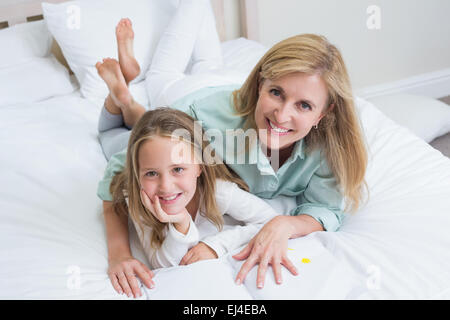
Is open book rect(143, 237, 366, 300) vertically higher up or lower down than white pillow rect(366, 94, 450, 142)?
higher up

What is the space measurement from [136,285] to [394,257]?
506 mm

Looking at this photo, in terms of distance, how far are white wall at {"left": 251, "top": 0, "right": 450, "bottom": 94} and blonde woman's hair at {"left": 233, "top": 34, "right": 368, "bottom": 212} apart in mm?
1163

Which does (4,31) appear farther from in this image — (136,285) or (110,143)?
(136,285)

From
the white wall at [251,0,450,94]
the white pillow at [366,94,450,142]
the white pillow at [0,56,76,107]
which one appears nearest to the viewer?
the white pillow at [0,56,76,107]

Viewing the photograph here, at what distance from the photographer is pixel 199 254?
34.6 inches

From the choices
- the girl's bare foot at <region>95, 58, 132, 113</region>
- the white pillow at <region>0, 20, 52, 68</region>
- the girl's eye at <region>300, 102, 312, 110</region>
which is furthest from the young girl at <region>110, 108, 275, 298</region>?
the white pillow at <region>0, 20, 52, 68</region>

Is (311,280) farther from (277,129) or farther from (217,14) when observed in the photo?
(217,14)

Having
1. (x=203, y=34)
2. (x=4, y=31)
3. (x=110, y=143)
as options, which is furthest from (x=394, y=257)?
(x=4, y=31)

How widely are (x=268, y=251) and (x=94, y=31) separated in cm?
120

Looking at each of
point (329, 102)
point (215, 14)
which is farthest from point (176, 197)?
point (215, 14)

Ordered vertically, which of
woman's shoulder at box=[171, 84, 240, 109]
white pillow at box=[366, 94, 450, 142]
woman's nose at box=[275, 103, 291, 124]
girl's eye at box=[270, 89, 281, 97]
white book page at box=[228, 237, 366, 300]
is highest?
girl's eye at box=[270, 89, 281, 97]

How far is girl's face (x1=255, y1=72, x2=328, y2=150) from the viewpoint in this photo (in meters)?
0.88

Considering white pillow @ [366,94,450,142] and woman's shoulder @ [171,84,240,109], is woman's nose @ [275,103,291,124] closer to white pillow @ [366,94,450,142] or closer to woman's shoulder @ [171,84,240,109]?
woman's shoulder @ [171,84,240,109]

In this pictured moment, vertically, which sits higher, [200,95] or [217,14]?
[217,14]
